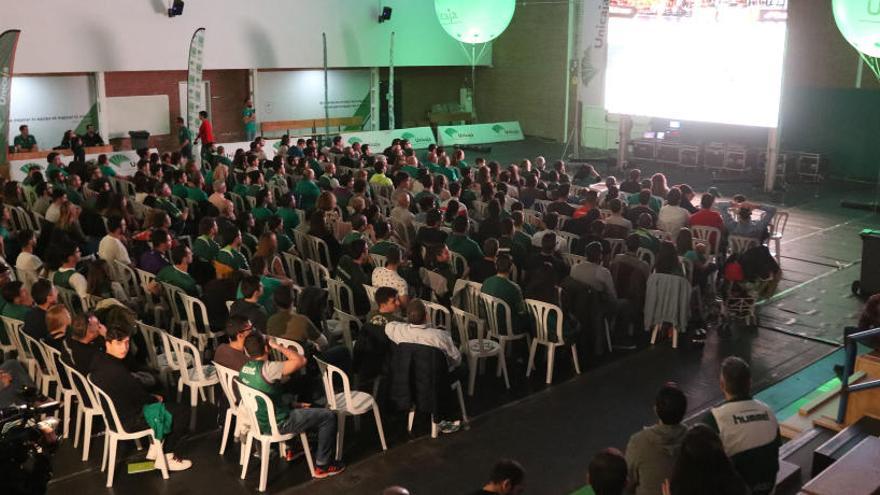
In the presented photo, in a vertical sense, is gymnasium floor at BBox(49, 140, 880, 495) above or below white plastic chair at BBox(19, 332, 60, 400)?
below

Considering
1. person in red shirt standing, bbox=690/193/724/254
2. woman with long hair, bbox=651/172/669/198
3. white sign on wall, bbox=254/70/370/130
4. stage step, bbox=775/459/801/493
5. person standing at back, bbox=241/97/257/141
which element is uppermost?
Result: white sign on wall, bbox=254/70/370/130

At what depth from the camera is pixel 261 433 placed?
16.9 ft

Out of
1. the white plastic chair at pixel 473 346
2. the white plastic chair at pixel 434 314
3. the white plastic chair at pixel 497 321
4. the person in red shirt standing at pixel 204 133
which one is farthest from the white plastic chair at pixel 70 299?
the person in red shirt standing at pixel 204 133

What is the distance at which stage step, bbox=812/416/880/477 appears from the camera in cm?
489

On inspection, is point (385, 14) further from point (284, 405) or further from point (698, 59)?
point (284, 405)

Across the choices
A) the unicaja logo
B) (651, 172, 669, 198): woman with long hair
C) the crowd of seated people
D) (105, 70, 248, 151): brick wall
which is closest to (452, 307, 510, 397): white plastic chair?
the crowd of seated people

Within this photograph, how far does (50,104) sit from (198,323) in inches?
500

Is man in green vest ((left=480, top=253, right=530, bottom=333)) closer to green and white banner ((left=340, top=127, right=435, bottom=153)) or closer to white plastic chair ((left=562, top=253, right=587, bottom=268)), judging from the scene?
white plastic chair ((left=562, top=253, right=587, bottom=268))

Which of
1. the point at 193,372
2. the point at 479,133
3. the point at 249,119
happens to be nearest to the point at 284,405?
the point at 193,372

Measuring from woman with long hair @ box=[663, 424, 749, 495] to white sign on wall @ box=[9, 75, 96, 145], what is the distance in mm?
16630

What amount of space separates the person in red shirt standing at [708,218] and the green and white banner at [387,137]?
11.1 meters

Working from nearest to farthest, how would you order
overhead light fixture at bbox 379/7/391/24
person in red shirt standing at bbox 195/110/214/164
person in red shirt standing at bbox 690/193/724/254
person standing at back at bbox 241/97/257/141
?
1. person in red shirt standing at bbox 690/193/724/254
2. person in red shirt standing at bbox 195/110/214/164
3. person standing at back at bbox 241/97/257/141
4. overhead light fixture at bbox 379/7/391/24

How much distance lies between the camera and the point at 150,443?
584cm

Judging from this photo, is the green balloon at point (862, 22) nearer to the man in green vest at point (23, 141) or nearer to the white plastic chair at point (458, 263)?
the white plastic chair at point (458, 263)
